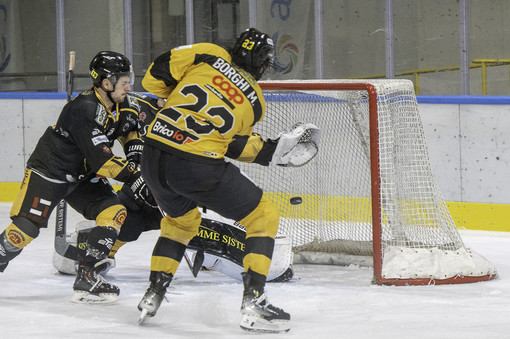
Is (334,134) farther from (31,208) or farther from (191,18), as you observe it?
(191,18)

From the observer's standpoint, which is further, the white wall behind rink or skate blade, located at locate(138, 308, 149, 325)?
the white wall behind rink

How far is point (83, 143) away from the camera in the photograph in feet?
12.2

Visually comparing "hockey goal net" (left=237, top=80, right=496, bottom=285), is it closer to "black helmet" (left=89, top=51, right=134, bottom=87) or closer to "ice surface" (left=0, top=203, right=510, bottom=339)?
"ice surface" (left=0, top=203, right=510, bottom=339)

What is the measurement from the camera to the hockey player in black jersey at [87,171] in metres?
3.72

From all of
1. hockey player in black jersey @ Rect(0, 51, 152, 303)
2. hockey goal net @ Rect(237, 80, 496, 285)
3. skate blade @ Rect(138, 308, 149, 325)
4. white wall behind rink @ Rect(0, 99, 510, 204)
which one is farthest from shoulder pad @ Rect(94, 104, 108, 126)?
white wall behind rink @ Rect(0, 99, 510, 204)

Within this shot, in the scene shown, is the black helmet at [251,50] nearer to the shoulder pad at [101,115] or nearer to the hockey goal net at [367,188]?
the shoulder pad at [101,115]

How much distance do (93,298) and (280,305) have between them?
0.77 m

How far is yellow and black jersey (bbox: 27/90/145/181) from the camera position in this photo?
3.71 m

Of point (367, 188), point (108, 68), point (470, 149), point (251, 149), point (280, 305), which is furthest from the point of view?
point (470, 149)

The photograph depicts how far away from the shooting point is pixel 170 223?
3.33 metres

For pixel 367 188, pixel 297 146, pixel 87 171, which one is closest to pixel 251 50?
pixel 297 146

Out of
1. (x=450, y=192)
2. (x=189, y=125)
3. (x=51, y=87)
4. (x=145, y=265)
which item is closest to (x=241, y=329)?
(x=189, y=125)

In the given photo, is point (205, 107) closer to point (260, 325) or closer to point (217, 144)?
point (217, 144)

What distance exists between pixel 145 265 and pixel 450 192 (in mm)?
2109
